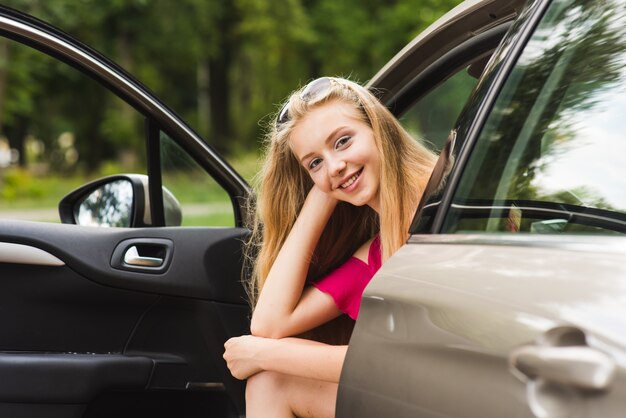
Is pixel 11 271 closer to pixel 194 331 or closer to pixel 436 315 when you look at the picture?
pixel 194 331

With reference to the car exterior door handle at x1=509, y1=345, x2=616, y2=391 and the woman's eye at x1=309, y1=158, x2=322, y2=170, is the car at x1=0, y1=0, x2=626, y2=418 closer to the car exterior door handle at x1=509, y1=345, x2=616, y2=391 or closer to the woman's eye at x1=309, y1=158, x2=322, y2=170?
the car exterior door handle at x1=509, y1=345, x2=616, y2=391

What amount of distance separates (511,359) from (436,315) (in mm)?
201

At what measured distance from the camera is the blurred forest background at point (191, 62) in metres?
22.1

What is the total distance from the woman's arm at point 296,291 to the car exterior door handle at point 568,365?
1084 mm

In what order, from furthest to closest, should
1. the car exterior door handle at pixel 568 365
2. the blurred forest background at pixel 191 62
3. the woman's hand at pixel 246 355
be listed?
the blurred forest background at pixel 191 62 → the woman's hand at pixel 246 355 → the car exterior door handle at pixel 568 365

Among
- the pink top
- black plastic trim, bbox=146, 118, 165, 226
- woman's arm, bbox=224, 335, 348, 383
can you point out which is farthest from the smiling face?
black plastic trim, bbox=146, 118, 165, 226

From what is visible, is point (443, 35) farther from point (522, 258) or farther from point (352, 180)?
point (522, 258)

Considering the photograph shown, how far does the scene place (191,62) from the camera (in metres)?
26.4

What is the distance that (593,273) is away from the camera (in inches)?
50.7

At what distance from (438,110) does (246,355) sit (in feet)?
3.26

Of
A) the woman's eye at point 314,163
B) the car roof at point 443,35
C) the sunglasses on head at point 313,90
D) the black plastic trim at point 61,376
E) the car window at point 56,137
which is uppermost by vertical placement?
the car roof at point 443,35

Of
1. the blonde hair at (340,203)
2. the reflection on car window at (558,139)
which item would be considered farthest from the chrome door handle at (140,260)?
the reflection on car window at (558,139)

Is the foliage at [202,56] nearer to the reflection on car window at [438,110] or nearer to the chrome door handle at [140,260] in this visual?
the chrome door handle at [140,260]

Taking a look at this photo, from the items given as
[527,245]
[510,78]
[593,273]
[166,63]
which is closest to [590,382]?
[593,273]
